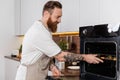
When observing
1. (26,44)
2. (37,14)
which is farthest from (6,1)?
(26,44)

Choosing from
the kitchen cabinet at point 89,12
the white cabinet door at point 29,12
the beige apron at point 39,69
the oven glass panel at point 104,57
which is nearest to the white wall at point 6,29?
the white cabinet door at point 29,12

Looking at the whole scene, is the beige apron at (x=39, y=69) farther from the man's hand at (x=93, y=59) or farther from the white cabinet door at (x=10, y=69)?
the white cabinet door at (x=10, y=69)

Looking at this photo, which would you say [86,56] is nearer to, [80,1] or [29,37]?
[29,37]

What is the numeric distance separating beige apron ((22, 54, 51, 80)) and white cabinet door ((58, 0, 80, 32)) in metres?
0.63

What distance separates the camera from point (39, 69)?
1842mm

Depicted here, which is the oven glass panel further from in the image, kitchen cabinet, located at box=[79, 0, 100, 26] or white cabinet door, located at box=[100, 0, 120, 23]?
kitchen cabinet, located at box=[79, 0, 100, 26]

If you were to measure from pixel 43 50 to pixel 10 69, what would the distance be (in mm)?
2146

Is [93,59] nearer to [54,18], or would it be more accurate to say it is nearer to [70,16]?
[54,18]

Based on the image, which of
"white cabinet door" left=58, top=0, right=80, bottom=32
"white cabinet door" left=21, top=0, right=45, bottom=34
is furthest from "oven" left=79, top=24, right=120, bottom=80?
"white cabinet door" left=21, top=0, right=45, bottom=34

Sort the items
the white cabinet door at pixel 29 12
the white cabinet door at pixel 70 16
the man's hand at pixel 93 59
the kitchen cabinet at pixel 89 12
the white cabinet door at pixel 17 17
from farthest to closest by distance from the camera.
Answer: the white cabinet door at pixel 17 17
the white cabinet door at pixel 29 12
the white cabinet door at pixel 70 16
the kitchen cabinet at pixel 89 12
the man's hand at pixel 93 59

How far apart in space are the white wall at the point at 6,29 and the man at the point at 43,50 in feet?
6.74

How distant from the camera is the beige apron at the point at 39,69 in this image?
182 centimetres

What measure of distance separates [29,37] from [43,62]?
0.79 ft

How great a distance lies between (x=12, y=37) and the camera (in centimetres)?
396
